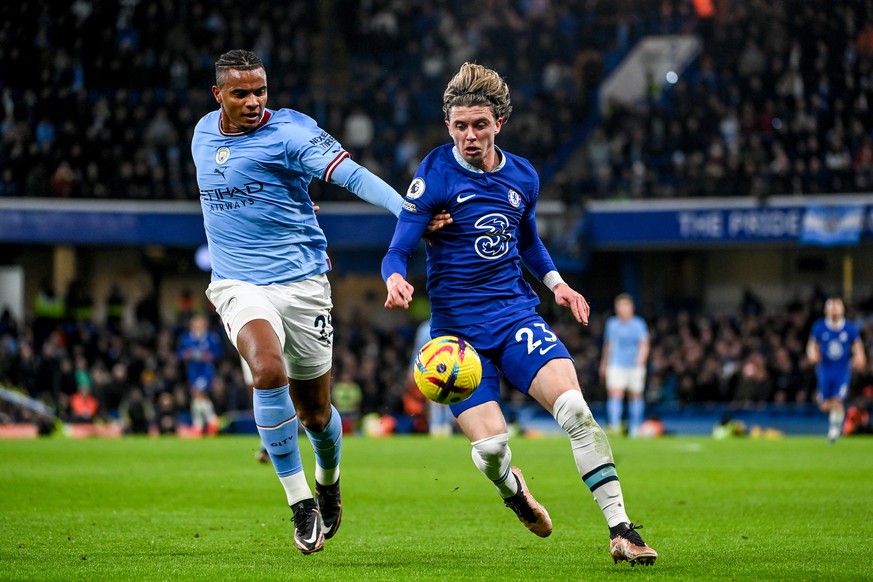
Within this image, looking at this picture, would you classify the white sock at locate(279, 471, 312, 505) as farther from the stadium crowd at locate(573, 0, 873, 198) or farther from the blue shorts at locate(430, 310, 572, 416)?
the stadium crowd at locate(573, 0, 873, 198)

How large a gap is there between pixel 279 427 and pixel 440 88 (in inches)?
1124

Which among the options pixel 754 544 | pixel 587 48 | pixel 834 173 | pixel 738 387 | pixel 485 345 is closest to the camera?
pixel 485 345

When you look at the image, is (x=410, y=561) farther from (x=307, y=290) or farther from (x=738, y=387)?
(x=738, y=387)

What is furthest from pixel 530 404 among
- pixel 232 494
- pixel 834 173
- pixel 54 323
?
pixel 232 494

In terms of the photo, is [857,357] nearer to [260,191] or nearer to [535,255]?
[535,255]

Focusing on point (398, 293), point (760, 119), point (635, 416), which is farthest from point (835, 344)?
point (398, 293)

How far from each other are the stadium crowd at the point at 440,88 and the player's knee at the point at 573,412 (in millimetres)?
24747

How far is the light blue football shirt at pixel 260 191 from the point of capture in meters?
7.22

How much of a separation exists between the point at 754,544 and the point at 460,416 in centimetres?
205

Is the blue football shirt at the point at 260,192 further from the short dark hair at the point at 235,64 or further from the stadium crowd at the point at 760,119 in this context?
the stadium crowd at the point at 760,119

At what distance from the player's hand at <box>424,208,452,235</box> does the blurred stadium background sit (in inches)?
778

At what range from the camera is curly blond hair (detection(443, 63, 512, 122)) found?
6.82 metres

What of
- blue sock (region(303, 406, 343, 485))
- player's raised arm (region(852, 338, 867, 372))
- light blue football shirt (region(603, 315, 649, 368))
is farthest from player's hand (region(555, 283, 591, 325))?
light blue football shirt (region(603, 315, 649, 368))

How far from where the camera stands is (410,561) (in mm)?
7008
